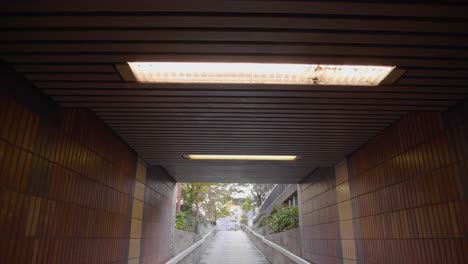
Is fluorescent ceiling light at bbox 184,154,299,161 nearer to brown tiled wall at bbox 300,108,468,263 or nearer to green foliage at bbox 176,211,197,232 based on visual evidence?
brown tiled wall at bbox 300,108,468,263

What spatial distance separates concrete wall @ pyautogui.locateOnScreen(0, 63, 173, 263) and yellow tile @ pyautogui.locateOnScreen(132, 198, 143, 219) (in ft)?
0.31

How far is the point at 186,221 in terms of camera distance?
17828mm

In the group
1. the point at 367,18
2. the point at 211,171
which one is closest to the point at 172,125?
the point at 367,18

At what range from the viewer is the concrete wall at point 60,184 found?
3.44 meters

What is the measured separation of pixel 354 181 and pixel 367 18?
525 centimetres

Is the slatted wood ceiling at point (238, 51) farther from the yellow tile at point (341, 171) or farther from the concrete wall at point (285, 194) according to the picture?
the concrete wall at point (285, 194)

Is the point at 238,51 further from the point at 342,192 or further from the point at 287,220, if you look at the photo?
the point at 287,220

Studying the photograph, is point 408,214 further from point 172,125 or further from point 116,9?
point 116,9

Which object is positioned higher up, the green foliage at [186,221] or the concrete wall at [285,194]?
the concrete wall at [285,194]

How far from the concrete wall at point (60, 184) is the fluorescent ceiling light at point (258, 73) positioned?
1366 millimetres

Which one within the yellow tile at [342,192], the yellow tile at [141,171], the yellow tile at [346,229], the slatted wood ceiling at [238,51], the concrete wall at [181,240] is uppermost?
the slatted wood ceiling at [238,51]

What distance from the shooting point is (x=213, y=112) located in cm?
483

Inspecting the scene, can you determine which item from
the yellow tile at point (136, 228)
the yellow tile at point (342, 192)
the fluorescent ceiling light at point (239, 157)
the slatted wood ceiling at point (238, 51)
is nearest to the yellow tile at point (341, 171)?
the yellow tile at point (342, 192)

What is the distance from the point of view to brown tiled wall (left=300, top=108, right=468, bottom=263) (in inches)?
162
